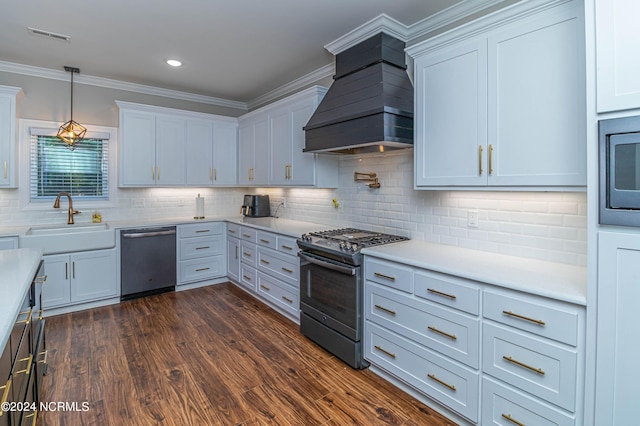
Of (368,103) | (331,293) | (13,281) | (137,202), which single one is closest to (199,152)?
(137,202)

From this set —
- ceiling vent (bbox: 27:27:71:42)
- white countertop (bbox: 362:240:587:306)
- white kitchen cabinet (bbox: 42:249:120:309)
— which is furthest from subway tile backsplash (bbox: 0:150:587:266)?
ceiling vent (bbox: 27:27:71:42)

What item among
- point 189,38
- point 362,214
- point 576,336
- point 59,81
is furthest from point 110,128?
point 576,336

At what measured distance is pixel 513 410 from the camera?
1.69 meters

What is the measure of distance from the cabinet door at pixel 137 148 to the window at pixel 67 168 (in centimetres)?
37

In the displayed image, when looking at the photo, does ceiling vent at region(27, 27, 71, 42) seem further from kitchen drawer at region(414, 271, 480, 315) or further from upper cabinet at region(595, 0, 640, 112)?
upper cabinet at region(595, 0, 640, 112)

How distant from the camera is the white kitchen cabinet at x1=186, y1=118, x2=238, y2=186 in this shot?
4.66m

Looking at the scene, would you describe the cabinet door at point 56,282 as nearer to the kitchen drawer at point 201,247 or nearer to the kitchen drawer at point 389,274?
the kitchen drawer at point 201,247

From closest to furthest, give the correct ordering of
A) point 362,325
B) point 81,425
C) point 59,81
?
point 81,425 → point 362,325 → point 59,81

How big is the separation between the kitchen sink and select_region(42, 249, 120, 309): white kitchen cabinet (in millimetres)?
83

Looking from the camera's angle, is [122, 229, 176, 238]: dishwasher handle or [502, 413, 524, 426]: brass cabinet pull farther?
[122, 229, 176, 238]: dishwasher handle

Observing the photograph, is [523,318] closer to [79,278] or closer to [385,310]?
[385,310]

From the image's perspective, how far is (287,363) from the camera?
8.62 feet

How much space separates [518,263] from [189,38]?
323 centimetres

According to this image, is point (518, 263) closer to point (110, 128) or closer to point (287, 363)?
point (287, 363)
